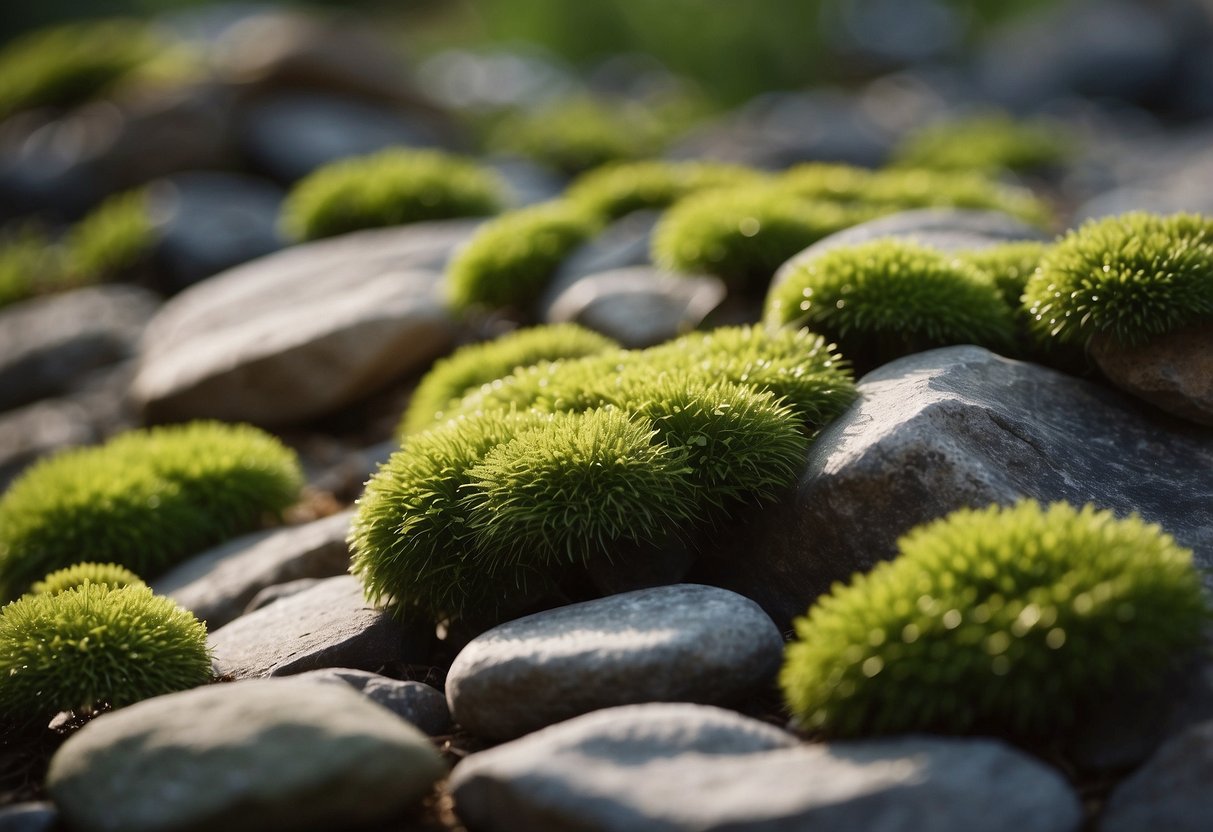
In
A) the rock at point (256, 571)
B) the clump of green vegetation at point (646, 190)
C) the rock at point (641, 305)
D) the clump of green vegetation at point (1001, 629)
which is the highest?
the clump of green vegetation at point (646, 190)

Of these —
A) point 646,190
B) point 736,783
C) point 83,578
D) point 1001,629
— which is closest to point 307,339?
point 83,578

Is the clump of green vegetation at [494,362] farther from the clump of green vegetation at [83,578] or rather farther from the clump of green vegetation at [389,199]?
the clump of green vegetation at [389,199]

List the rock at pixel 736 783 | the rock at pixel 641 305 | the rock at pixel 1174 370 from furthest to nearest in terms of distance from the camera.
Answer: the rock at pixel 641 305 < the rock at pixel 1174 370 < the rock at pixel 736 783

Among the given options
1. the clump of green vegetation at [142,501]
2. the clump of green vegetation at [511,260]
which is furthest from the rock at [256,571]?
the clump of green vegetation at [511,260]

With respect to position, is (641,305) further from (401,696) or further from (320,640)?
(401,696)

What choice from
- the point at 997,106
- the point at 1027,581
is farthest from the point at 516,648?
the point at 997,106

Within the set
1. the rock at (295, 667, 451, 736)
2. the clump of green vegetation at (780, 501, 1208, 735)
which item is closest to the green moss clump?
the rock at (295, 667, 451, 736)
